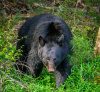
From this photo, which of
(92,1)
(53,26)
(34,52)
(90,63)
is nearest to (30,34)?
(34,52)

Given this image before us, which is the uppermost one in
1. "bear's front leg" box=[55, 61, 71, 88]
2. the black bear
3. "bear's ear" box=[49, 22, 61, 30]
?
"bear's ear" box=[49, 22, 61, 30]

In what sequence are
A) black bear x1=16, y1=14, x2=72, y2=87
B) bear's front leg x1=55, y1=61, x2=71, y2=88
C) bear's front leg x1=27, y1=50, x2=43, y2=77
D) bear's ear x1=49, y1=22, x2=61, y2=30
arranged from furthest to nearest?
bear's front leg x1=27, y1=50, x2=43, y2=77 → bear's front leg x1=55, y1=61, x2=71, y2=88 → bear's ear x1=49, y1=22, x2=61, y2=30 → black bear x1=16, y1=14, x2=72, y2=87

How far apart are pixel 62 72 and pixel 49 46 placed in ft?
3.11

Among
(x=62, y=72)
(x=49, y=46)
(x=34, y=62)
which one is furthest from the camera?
(x=34, y=62)

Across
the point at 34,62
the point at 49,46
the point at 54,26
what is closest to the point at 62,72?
the point at 34,62

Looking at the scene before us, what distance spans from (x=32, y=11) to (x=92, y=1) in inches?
135

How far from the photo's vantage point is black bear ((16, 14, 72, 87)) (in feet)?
14.2

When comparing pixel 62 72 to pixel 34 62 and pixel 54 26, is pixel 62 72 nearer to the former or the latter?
pixel 34 62

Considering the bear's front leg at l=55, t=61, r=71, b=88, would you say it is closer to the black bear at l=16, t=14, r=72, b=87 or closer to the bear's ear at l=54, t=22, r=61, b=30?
the black bear at l=16, t=14, r=72, b=87

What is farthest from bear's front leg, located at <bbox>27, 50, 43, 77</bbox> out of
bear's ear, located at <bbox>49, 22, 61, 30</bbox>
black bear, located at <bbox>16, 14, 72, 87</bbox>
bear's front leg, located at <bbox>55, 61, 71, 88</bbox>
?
bear's ear, located at <bbox>49, 22, 61, 30</bbox>

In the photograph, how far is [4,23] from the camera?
267 inches

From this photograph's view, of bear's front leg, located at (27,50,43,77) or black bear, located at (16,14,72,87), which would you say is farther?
bear's front leg, located at (27,50,43,77)

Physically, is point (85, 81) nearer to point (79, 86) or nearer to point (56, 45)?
point (79, 86)

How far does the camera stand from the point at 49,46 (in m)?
4.43
